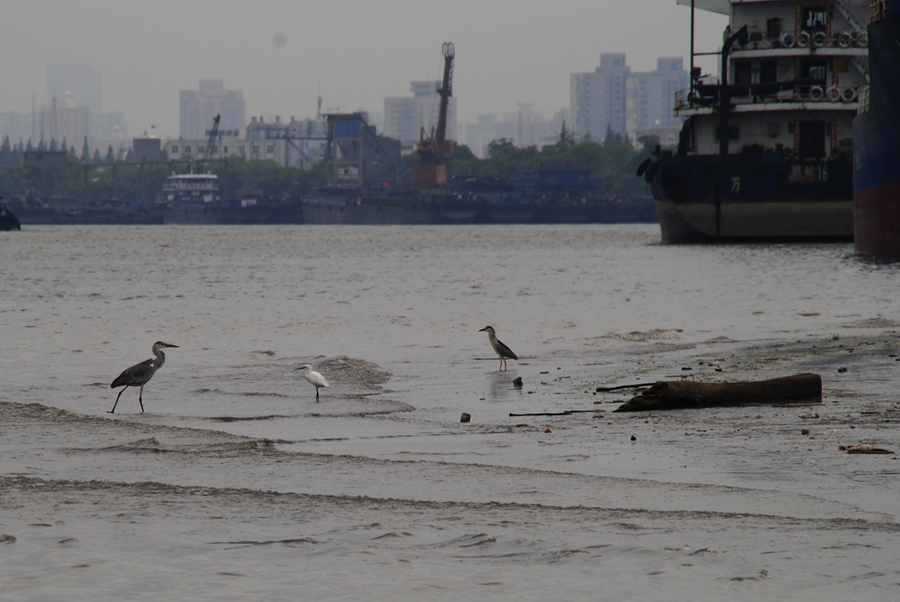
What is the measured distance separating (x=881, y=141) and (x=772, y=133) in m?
24.8

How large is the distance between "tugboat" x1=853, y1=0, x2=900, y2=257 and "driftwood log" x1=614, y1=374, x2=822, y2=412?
2615 centimetres

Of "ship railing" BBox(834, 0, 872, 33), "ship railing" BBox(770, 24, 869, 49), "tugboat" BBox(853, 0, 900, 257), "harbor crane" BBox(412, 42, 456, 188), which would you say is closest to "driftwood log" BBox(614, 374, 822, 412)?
"tugboat" BBox(853, 0, 900, 257)

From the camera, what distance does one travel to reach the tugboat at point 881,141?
3441 centimetres

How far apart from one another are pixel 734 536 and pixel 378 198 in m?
168

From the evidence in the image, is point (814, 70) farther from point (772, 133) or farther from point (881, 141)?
point (881, 141)

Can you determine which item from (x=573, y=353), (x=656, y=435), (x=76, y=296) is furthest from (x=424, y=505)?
(x=76, y=296)

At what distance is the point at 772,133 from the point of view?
60281mm

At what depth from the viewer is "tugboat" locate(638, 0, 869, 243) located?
5738 centimetres

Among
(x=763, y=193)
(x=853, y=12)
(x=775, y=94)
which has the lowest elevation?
(x=763, y=193)

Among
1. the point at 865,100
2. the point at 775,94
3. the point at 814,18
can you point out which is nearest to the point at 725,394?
the point at 865,100

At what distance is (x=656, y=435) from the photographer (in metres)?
9.48

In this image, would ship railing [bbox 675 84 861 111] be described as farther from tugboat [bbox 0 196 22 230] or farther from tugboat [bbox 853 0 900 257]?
tugboat [bbox 0 196 22 230]

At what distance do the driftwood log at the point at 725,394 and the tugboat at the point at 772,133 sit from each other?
155 ft

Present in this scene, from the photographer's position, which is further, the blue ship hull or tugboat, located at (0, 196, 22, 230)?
tugboat, located at (0, 196, 22, 230)
